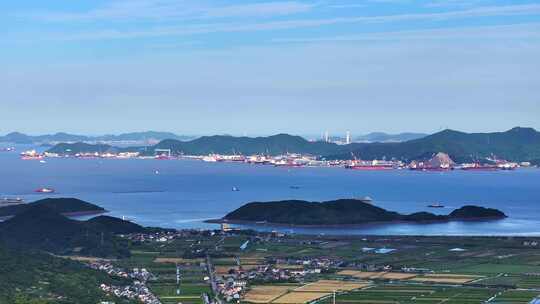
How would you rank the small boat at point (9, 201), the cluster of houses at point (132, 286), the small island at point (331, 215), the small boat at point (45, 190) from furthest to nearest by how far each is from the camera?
the small boat at point (45, 190) < the small boat at point (9, 201) < the small island at point (331, 215) < the cluster of houses at point (132, 286)

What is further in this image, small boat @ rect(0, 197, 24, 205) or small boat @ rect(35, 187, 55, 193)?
small boat @ rect(35, 187, 55, 193)

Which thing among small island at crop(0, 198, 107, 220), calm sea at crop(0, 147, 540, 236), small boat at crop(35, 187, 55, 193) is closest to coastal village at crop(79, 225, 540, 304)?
calm sea at crop(0, 147, 540, 236)

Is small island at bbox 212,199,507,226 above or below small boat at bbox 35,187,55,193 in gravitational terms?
below

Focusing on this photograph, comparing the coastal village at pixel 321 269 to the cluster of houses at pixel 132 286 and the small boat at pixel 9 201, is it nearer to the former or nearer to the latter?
the cluster of houses at pixel 132 286

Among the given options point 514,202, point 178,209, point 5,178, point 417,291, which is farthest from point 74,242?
point 5,178

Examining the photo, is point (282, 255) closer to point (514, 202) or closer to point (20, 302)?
point (20, 302)

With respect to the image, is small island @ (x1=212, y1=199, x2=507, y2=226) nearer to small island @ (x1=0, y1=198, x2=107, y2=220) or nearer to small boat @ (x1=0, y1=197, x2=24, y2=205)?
small island @ (x1=0, y1=198, x2=107, y2=220)

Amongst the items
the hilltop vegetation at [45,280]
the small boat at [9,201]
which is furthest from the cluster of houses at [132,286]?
the small boat at [9,201]
